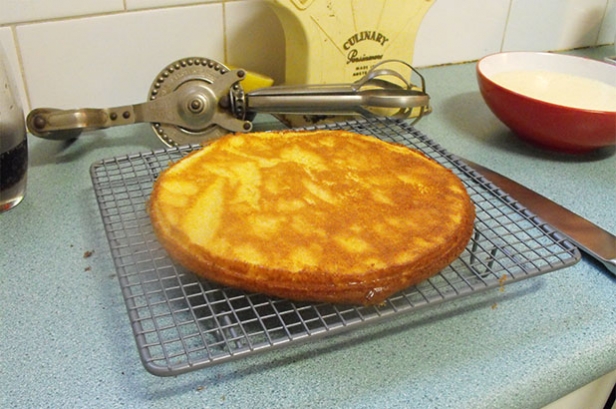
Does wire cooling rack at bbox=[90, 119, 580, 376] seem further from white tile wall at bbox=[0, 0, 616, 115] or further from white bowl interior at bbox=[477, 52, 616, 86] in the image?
white bowl interior at bbox=[477, 52, 616, 86]

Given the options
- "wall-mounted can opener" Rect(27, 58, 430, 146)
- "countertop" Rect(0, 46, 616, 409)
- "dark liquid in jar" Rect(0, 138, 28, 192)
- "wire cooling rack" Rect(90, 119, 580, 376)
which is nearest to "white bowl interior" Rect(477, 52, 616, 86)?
"wall-mounted can opener" Rect(27, 58, 430, 146)

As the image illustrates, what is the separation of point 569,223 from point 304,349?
Answer: 344 mm

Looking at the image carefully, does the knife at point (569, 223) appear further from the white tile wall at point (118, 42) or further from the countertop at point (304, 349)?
the white tile wall at point (118, 42)

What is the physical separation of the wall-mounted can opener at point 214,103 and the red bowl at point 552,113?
12 cm

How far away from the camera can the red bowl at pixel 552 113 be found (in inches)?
30.8

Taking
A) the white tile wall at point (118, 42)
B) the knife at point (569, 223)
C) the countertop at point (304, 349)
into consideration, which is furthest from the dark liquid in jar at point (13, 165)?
the knife at point (569, 223)

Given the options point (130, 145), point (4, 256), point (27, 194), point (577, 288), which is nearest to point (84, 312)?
point (4, 256)

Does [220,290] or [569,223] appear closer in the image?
[220,290]

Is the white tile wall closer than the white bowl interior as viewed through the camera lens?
Yes

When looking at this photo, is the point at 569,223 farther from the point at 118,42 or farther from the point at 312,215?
the point at 118,42

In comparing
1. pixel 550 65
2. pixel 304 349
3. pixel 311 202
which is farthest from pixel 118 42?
pixel 550 65

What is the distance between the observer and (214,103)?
2.57 ft

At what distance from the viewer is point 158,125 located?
787 mm

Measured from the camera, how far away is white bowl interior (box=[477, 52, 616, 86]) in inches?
36.4
